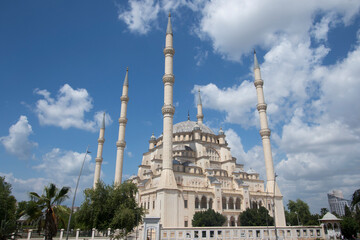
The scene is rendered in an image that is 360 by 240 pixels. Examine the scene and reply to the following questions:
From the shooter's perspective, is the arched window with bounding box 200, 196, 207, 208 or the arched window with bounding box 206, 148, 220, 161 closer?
the arched window with bounding box 200, 196, 207, 208

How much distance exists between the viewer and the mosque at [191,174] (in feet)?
102

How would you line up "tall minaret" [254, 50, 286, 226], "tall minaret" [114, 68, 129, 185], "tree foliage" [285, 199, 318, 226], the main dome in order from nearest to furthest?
"tall minaret" [254, 50, 286, 226] < "tall minaret" [114, 68, 129, 185] < the main dome < "tree foliage" [285, 199, 318, 226]

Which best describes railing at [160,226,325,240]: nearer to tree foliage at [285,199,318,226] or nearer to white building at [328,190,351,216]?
tree foliage at [285,199,318,226]

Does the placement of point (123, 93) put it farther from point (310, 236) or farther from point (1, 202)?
point (310, 236)

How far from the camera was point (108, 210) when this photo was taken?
24234 millimetres

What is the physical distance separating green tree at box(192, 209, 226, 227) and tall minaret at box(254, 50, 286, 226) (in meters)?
9.15

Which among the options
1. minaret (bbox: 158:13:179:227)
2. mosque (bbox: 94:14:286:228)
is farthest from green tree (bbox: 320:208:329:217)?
minaret (bbox: 158:13:179:227)

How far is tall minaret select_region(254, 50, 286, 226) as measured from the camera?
A: 38.2m

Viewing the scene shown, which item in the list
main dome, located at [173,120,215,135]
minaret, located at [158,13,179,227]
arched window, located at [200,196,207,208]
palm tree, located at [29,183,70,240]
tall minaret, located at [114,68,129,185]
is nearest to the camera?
palm tree, located at [29,183,70,240]

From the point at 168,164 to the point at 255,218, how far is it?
13.4 m

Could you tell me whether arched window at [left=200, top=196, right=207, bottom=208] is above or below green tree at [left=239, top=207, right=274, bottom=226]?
above

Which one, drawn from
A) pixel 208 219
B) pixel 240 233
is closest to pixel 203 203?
pixel 208 219

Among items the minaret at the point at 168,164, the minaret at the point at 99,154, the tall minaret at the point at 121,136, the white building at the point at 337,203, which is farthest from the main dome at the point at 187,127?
the white building at the point at 337,203

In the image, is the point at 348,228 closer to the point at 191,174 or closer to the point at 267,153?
the point at 267,153
